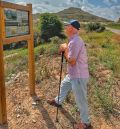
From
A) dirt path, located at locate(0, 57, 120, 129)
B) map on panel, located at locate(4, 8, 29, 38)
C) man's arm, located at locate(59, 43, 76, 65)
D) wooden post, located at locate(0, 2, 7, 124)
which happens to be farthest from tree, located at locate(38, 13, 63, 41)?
man's arm, located at locate(59, 43, 76, 65)

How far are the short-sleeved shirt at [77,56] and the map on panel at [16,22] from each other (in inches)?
47.4

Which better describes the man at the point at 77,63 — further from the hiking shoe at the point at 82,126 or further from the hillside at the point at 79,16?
the hillside at the point at 79,16

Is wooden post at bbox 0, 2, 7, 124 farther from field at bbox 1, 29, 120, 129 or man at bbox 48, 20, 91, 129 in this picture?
man at bbox 48, 20, 91, 129

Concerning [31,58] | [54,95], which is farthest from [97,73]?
[31,58]

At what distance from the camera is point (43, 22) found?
3275 cm

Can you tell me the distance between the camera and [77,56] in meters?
5.78

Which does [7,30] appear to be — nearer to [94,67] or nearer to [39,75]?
[39,75]

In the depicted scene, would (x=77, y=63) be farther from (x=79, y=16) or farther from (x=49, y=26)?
(x=79, y=16)

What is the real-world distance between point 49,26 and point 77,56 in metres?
25.9

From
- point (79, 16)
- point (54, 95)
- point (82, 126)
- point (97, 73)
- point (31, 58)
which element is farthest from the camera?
point (79, 16)

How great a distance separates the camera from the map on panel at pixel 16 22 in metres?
6.16

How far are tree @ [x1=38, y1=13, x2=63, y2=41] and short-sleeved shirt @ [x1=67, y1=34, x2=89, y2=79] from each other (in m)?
25.0

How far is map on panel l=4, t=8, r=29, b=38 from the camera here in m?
6.16

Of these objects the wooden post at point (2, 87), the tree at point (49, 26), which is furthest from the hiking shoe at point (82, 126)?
the tree at point (49, 26)
